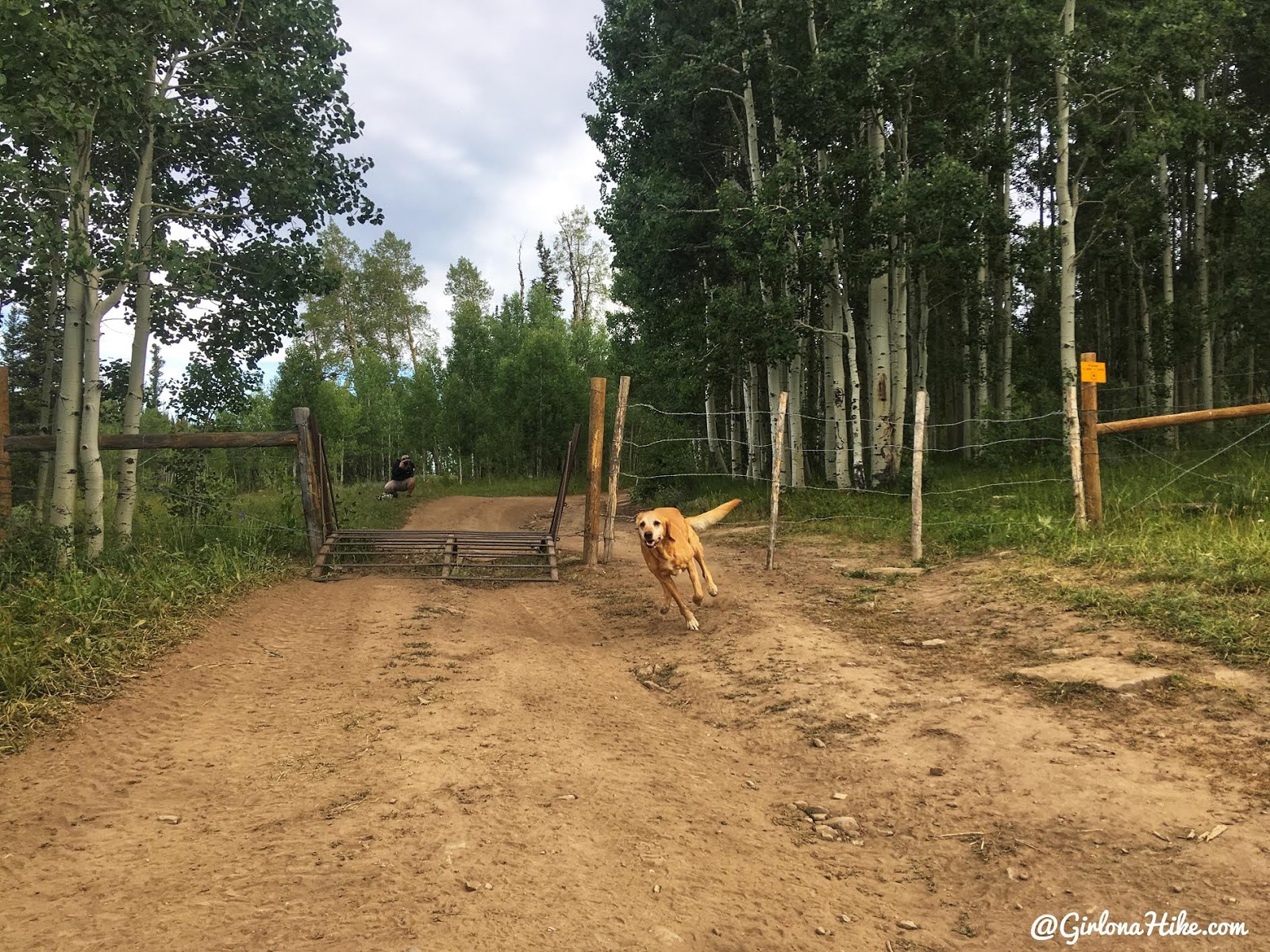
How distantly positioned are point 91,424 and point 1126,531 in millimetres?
12209

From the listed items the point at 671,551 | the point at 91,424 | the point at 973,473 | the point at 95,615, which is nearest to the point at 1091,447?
A: the point at 671,551

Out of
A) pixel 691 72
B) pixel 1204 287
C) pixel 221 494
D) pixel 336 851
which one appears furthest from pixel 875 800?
pixel 1204 287

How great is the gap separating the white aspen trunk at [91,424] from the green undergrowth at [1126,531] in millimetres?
9385

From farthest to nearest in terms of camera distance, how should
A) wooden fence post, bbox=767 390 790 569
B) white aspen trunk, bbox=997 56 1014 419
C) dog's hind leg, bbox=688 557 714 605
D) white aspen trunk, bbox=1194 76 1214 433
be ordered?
white aspen trunk, bbox=1194 76 1214 433 < white aspen trunk, bbox=997 56 1014 419 < wooden fence post, bbox=767 390 790 569 < dog's hind leg, bbox=688 557 714 605

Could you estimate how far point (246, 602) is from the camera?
799 cm

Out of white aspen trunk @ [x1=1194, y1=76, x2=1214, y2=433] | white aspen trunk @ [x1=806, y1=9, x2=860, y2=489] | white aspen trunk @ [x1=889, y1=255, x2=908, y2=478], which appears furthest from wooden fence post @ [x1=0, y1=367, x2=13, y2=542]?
white aspen trunk @ [x1=1194, y1=76, x2=1214, y2=433]

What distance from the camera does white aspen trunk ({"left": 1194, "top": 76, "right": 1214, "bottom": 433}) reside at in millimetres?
17969

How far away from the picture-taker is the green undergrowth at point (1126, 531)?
535 cm

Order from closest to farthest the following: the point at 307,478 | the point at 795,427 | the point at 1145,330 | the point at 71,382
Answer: the point at 71,382 → the point at 307,478 → the point at 795,427 → the point at 1145,330

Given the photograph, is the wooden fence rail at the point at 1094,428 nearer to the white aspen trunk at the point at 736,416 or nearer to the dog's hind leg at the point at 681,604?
the dog's hind leg at the point at 681,604

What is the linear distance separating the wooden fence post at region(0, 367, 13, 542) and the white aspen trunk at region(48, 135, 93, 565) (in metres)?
0.52

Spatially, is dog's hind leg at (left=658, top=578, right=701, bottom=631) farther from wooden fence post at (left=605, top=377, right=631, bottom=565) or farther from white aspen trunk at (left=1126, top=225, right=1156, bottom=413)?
white aspen trunk at (left=1126, top=225, right=1156, bottom=413)

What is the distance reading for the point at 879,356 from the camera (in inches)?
602

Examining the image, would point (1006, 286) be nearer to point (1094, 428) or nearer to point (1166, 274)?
point (1166, 274)
